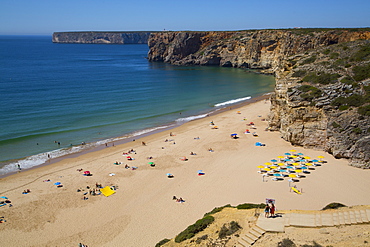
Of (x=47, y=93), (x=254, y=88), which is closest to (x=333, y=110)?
(x=254, y=88)

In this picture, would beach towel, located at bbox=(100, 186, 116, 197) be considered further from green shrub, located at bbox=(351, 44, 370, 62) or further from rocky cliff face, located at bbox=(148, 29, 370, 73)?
rocky cliff face, located at bbox=(148, 29, 370, 73)

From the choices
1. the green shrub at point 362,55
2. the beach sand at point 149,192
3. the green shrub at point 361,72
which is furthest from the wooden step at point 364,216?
the green shrub at point 362,55

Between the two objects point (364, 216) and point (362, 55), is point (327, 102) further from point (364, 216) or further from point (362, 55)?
point (364, 216)

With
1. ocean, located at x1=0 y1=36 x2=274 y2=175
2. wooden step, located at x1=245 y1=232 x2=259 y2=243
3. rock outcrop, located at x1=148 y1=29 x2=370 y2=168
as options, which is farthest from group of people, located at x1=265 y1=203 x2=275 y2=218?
ocean, located at x1=0 y1=36 x2=274 y2=175

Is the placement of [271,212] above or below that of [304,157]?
above

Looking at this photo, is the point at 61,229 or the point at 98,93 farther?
the point at 98,93

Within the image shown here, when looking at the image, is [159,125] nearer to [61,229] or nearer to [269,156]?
[269,156]
